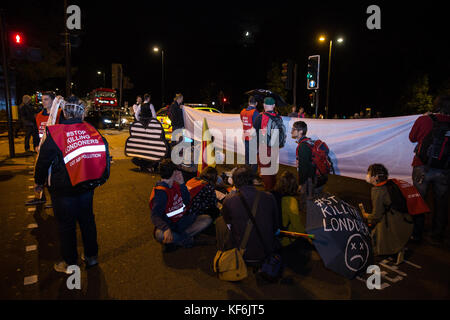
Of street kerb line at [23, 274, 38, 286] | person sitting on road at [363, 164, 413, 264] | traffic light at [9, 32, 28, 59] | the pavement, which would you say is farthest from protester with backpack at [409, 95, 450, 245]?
traffic light at [9, 32, 28, 59]

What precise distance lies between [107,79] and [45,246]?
59999 mm

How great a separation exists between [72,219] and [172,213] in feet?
3.53

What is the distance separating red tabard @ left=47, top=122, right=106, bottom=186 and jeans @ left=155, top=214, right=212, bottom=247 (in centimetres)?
113

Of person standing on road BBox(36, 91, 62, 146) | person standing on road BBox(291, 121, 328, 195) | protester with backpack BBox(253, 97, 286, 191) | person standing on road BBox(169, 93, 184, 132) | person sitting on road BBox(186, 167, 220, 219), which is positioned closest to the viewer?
person sitting on road BBox(186, 167, 220, 219)

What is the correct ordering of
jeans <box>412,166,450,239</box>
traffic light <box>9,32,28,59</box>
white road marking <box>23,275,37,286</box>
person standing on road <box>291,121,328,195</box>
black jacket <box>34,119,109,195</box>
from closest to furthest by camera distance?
black jacket <box>34,119,109,195</box> < white road marking <box>23,275,37,286</box> < jeans <box>412,166,450,239</box> < person standing on road <box>291,121,328,195</box> < traffic light <box>9,32,28,59</box>

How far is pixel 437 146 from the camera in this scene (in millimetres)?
3984

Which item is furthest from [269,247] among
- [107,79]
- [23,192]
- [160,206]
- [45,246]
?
[107,79]

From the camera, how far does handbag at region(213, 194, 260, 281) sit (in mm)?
3117

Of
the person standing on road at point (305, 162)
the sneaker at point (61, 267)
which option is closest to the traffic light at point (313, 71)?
the person standing on road at point (305, 162)

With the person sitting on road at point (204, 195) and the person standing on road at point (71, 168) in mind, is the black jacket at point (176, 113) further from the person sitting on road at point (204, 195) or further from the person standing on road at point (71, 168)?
the person standing on road at point (71, 168)

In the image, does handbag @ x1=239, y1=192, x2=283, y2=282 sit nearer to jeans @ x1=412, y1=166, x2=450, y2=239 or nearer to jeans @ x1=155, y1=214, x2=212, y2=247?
jeans @ x1=155, y1=214, x2=212, y2=247

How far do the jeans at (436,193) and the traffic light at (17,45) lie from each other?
35.1ft

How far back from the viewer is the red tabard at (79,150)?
3.06m

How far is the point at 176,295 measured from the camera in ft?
10.1
